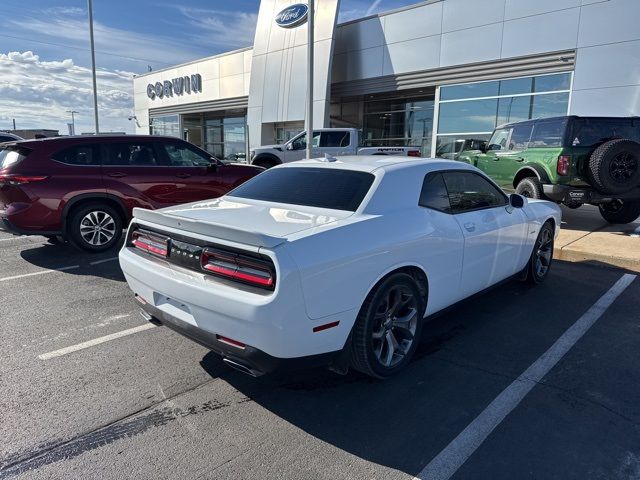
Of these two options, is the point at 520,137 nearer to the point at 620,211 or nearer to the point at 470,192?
the point at 620,211

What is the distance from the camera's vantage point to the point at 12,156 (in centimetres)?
661

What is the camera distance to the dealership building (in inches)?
548

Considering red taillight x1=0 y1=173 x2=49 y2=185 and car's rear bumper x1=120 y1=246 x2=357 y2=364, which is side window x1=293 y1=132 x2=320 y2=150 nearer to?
red taillight x1=0 y1=173 x2=49 y2=185

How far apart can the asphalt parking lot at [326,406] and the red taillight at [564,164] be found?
4.61 m

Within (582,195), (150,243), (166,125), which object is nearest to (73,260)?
(150,243)

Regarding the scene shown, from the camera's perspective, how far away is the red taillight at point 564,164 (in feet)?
28.0

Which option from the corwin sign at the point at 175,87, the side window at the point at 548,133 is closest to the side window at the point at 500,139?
the side window at the point at 548,133

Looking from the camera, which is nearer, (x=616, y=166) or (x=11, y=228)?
(x=11, y=228)

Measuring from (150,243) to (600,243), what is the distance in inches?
272

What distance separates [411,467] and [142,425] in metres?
1.60

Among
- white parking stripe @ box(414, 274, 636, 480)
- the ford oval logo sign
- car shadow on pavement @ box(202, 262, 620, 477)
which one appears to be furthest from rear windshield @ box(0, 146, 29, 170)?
the ford oval logo sign

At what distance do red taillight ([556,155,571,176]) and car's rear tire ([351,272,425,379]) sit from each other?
646 cm

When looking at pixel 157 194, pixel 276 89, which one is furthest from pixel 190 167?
pixel 276 89

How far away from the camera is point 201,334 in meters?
2.93
